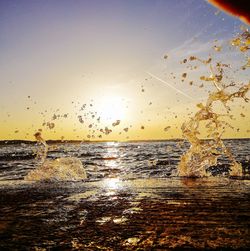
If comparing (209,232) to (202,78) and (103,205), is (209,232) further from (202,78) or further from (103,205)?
(202,78)

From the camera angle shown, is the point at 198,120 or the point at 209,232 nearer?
the point at 209,232

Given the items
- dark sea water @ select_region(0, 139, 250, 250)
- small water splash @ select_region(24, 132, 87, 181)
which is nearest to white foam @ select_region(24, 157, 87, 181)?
small water splash @ select_region(24, 132, 87, 181)

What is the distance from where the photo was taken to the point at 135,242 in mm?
5945

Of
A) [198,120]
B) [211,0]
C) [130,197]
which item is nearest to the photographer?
[211,0]

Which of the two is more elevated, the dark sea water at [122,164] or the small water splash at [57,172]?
the small water splash at [57,172]

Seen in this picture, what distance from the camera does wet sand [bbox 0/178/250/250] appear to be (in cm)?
593

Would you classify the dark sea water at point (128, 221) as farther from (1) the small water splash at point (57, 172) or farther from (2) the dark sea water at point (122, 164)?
(2) the dark sea water at point (122, 164)

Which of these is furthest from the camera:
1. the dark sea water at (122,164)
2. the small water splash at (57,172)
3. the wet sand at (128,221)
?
the dark sea water at (122,164)

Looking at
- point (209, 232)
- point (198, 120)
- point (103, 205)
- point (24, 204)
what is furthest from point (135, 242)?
point (198, 120)

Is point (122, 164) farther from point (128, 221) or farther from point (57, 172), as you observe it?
point (128, 221)

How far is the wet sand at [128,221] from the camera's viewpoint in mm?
5930

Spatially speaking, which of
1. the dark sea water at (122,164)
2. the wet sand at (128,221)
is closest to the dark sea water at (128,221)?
the wet sand at (128,221)

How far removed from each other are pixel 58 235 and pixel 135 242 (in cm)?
145

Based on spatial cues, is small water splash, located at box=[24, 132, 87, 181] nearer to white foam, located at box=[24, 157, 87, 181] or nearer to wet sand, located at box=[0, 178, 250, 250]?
white foam, located at box=[24, 157, 87, 181]
